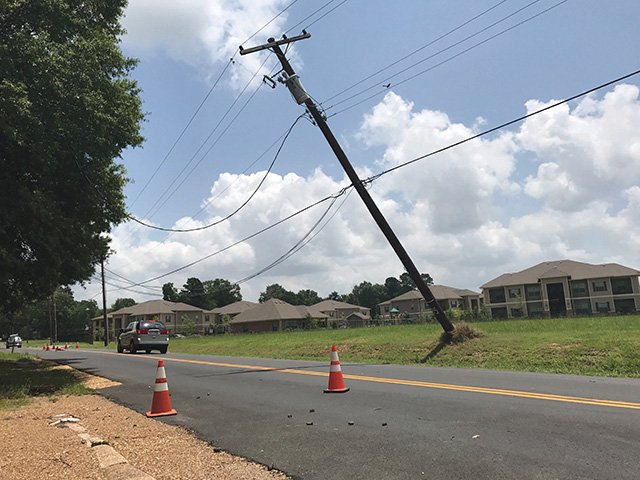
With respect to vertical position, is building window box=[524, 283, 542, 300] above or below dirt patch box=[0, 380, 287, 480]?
above

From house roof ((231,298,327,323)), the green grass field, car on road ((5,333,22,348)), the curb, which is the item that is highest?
house roof ((231,298,327,323))

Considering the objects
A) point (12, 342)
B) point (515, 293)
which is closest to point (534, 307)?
point (515, 293)

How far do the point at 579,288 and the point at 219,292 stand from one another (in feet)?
314

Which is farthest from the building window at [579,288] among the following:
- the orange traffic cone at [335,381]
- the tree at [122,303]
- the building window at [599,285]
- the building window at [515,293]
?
the tree at [122,303]

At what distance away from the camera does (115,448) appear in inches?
247

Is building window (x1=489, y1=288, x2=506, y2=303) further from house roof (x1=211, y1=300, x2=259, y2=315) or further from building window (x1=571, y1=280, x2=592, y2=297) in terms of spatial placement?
house roof (x1=211, y1=300, x2=259, y2=315)

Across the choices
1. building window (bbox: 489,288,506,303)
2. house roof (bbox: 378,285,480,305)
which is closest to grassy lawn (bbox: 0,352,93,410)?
building window (bbox: 489,288,506,303)

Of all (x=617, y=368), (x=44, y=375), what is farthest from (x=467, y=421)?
(x=44, y=375)

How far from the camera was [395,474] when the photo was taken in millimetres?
4809

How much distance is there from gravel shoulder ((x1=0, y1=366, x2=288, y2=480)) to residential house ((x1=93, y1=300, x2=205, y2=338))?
83370 millimetres

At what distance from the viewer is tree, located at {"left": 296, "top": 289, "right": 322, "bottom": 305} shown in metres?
151

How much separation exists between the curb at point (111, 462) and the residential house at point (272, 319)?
7115cm

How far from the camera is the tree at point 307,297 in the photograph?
151 meters

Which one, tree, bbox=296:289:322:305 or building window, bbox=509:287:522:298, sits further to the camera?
tree, bbox=296:289:322:305
